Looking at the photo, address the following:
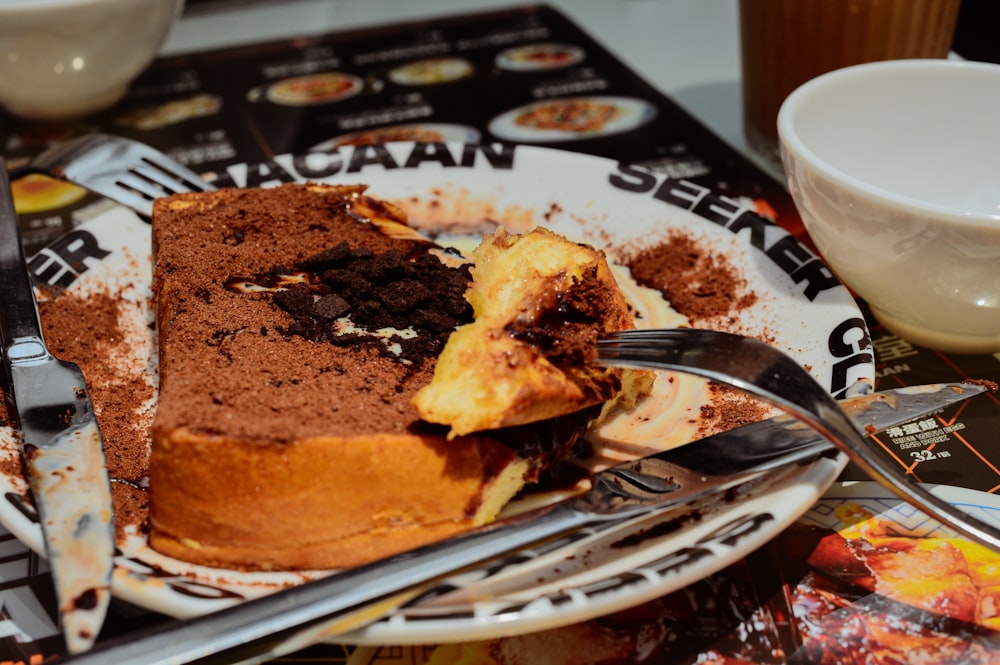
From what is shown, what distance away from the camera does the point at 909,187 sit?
226 centimetres

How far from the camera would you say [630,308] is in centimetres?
212

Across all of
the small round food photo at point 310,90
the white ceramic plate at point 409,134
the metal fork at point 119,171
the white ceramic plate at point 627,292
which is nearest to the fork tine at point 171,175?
the metal fork at point 119,171

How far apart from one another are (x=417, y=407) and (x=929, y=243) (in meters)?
1.04

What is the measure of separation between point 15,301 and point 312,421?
89cm

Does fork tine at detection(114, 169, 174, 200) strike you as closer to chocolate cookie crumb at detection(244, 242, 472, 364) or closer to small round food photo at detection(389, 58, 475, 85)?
chocolate cookie crumb at detection(244, 242, 472, 364)

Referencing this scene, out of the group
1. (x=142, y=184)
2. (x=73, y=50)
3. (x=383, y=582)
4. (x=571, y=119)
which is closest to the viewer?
(x=383, y=582)

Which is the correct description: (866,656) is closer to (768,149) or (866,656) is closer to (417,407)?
(417,407)

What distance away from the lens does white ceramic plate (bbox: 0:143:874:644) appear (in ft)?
4.02

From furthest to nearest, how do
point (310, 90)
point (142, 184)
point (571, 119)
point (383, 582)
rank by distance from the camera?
point (310, 90) < point (571, 119) < point (142, 184) < point (383, 582)

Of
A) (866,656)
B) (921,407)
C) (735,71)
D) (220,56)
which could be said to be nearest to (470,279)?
(921,407)

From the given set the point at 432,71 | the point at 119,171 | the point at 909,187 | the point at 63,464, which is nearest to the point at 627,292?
the point at 909,187

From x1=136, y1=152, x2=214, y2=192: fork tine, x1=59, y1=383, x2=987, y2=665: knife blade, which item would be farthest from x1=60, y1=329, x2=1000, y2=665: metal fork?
x1=136, y1=152, x2=214, y2=192: fork tine

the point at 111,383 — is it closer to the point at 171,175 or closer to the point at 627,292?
the point at 171,175

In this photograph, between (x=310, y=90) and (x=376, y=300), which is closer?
(x=376, y=300)
